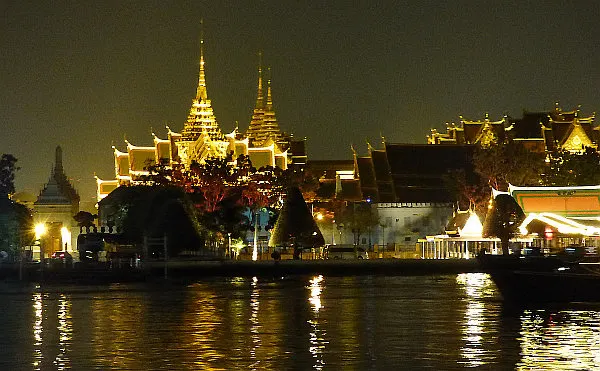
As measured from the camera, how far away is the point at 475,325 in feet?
108

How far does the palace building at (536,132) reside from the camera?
113062 millimetres

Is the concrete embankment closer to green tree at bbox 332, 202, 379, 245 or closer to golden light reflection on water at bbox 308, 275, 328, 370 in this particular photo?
golden light reflection on water at bbox 308, 275, 328, 370

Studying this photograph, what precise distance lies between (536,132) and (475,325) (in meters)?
90.1

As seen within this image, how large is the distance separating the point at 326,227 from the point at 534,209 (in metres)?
38.8

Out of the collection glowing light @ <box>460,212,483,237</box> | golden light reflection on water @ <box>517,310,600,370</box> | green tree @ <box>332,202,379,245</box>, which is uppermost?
green tree @ <box>332,202,379,245</box>

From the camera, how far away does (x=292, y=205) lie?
7625cm

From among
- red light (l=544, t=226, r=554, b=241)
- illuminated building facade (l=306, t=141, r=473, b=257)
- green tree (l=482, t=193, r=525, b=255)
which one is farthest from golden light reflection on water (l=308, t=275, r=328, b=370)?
illuminated building facade (l=306, t=141, r=473, b=257)

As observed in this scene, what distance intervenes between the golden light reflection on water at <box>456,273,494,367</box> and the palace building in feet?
194

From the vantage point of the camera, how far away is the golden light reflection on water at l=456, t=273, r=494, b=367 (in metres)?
25.9

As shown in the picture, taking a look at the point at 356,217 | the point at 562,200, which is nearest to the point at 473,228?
the point at 562,200

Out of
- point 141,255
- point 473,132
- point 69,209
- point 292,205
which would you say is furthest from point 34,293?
point 473,132

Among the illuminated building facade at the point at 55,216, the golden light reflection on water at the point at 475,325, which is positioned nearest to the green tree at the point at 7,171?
the illuminated building facade at the point at 55,216

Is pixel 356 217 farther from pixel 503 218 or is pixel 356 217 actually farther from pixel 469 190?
pixel 503 218

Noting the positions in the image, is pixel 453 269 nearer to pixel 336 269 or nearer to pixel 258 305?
pixel 336 269
